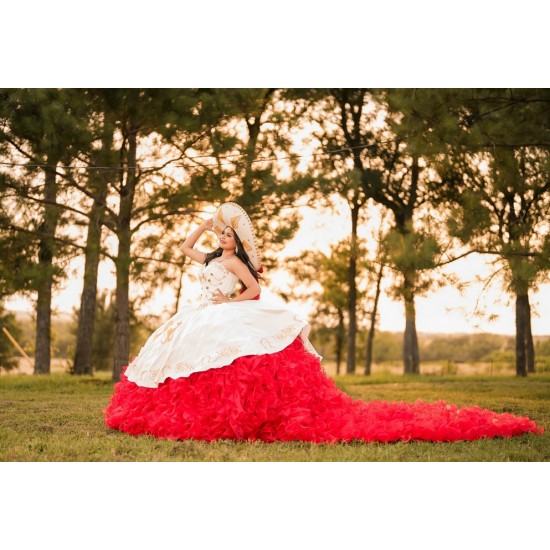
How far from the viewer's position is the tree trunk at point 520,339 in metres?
9.30

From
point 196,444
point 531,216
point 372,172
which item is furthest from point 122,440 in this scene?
point 372,172

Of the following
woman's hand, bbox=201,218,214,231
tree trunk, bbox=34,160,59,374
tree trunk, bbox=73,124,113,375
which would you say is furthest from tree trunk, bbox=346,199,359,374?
woman's hand, bbox=201,218,214,231

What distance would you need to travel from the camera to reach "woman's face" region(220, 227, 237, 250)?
452 centimetres

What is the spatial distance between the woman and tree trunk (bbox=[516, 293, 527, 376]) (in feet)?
17.1

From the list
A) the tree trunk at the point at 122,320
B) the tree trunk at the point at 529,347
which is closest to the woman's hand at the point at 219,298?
the tree trunk at the point at 122,320

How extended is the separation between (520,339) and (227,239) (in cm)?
638

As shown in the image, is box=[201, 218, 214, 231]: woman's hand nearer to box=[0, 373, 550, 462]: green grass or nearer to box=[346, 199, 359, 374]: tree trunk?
box=[0, 373, 550, 462]: green grass

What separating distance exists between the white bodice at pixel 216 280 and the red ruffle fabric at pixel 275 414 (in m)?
0.59

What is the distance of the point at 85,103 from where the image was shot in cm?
806

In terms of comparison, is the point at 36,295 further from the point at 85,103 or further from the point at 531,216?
the point at 531,216

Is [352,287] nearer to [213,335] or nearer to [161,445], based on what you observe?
[213,335]

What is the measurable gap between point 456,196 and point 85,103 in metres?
4.63

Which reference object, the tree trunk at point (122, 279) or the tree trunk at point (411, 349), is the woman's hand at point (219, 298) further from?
the tree trunk at point (411, 349)

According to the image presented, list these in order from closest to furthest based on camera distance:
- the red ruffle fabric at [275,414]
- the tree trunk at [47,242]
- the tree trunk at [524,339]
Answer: the red ruffle fabric at [275,414] → the tree trunk at [47,242] → the tree trunk at [524,339]
